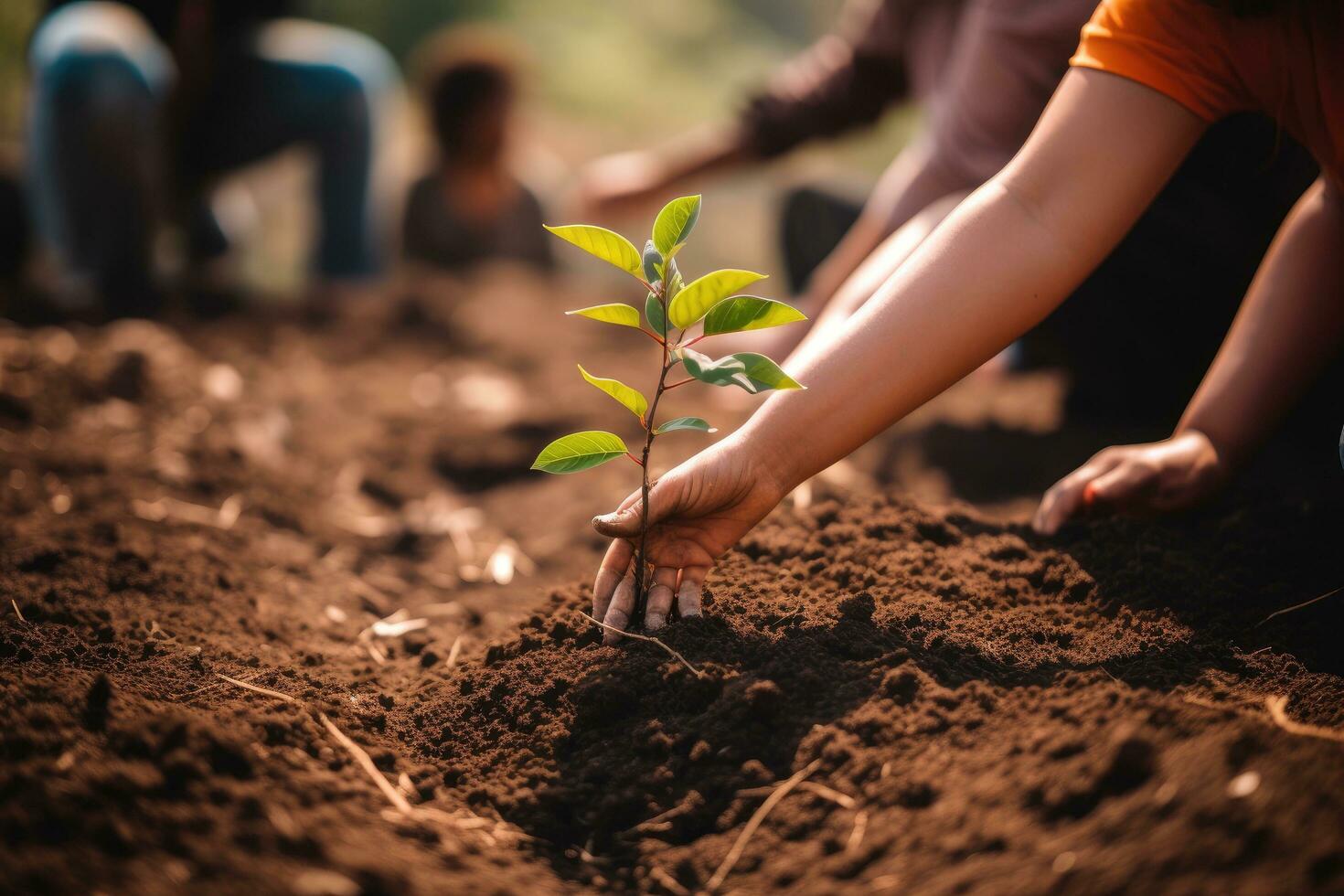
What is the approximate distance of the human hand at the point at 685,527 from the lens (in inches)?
51.1

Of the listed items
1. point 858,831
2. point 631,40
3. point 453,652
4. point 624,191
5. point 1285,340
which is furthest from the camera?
point 631,40

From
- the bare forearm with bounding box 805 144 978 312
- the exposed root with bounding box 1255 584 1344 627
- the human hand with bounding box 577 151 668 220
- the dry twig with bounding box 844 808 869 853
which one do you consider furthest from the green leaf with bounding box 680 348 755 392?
the human hand with bounding box 577 151 668 220

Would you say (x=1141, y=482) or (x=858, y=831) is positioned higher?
(x=1141, y=482)

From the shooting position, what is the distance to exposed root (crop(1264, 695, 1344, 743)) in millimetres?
1094

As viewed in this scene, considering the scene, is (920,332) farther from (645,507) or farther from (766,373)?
(645,507)

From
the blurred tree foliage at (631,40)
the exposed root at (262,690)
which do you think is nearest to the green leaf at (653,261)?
the exposed root at (262,690)

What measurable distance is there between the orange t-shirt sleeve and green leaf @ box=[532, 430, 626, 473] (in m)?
0.82

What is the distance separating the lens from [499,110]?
4.69 meters

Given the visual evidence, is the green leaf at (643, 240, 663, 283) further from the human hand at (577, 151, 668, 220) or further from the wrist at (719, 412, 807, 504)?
the human hand at (577, 151, 668, 220)

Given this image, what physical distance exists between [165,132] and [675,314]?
306 centimetres

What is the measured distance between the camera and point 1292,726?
1133 millimetres

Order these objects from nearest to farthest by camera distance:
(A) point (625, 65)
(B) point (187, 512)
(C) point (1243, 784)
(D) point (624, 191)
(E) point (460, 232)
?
(C) point (1243, 784)
(B) point (187, 512)
(D) point (624, 191)
(E) point (460, 232)
(A) point (625, 65)

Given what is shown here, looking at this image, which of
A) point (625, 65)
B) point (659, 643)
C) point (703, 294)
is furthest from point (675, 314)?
point (625, 65)

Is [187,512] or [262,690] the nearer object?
[262,690]
